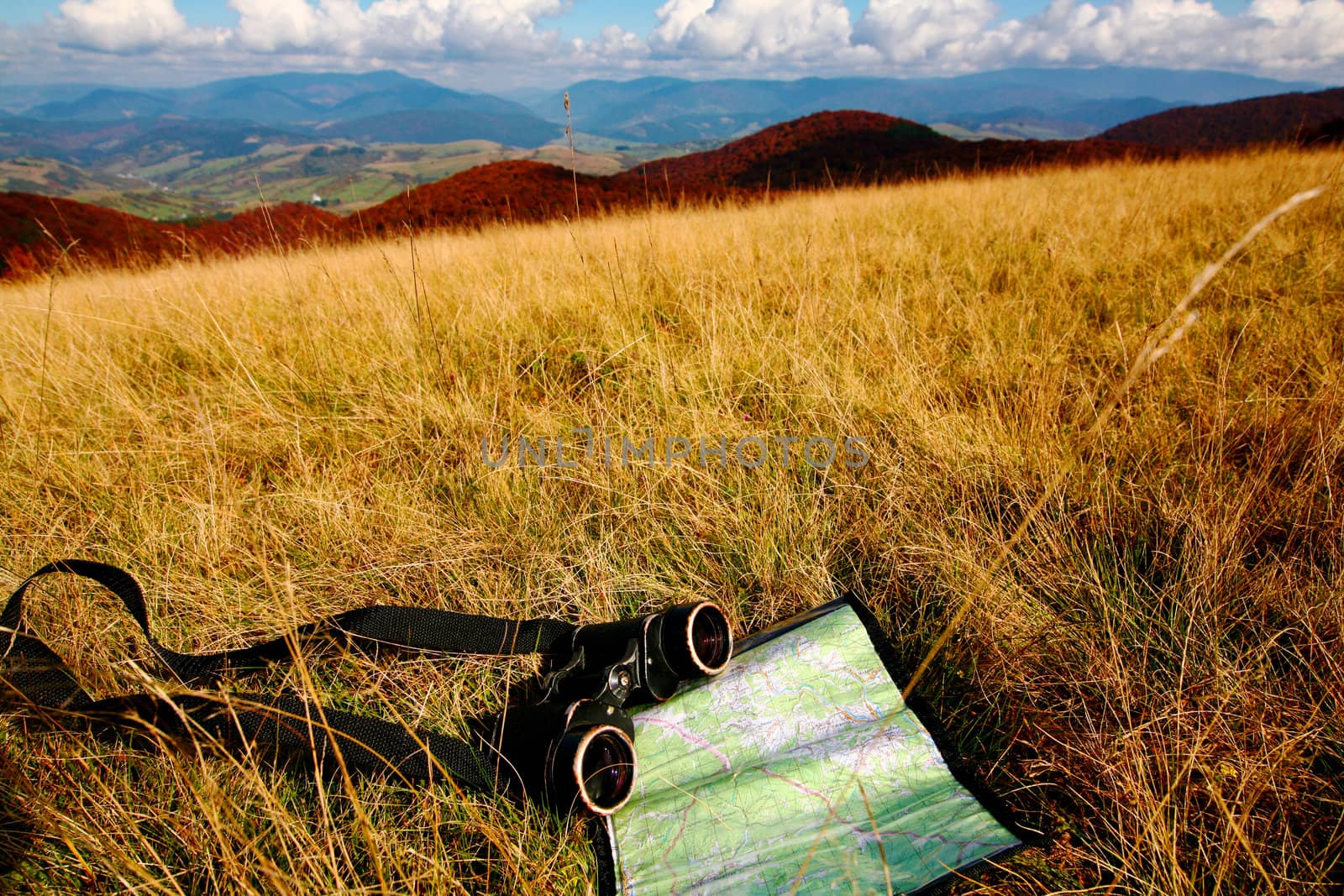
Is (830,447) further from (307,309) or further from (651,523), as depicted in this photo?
(307,309)

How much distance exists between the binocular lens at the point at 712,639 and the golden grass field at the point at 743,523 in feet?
0.69

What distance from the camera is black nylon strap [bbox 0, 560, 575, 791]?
1.13m

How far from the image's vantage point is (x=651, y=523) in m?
1.71

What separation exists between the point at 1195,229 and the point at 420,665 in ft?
16.1

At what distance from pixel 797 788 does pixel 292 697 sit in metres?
1.05

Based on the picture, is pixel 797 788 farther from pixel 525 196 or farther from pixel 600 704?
pixel 525 196

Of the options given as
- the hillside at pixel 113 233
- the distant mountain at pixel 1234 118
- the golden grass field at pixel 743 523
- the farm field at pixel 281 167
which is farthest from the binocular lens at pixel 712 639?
the farm field at pixel 281 167

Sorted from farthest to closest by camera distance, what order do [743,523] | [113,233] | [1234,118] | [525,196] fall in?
[1234,118], [525,196], [113,233], [743,523]

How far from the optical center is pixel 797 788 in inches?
44.2

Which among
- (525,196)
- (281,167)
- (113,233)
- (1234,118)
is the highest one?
(281,167)

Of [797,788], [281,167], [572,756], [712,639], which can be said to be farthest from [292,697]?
[281,167]

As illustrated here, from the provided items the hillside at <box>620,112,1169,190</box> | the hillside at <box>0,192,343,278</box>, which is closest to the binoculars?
the hillside at <box>0,192,343,278</box>

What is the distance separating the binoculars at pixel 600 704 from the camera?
3.49 feet

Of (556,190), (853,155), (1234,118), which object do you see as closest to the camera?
(556,190)
